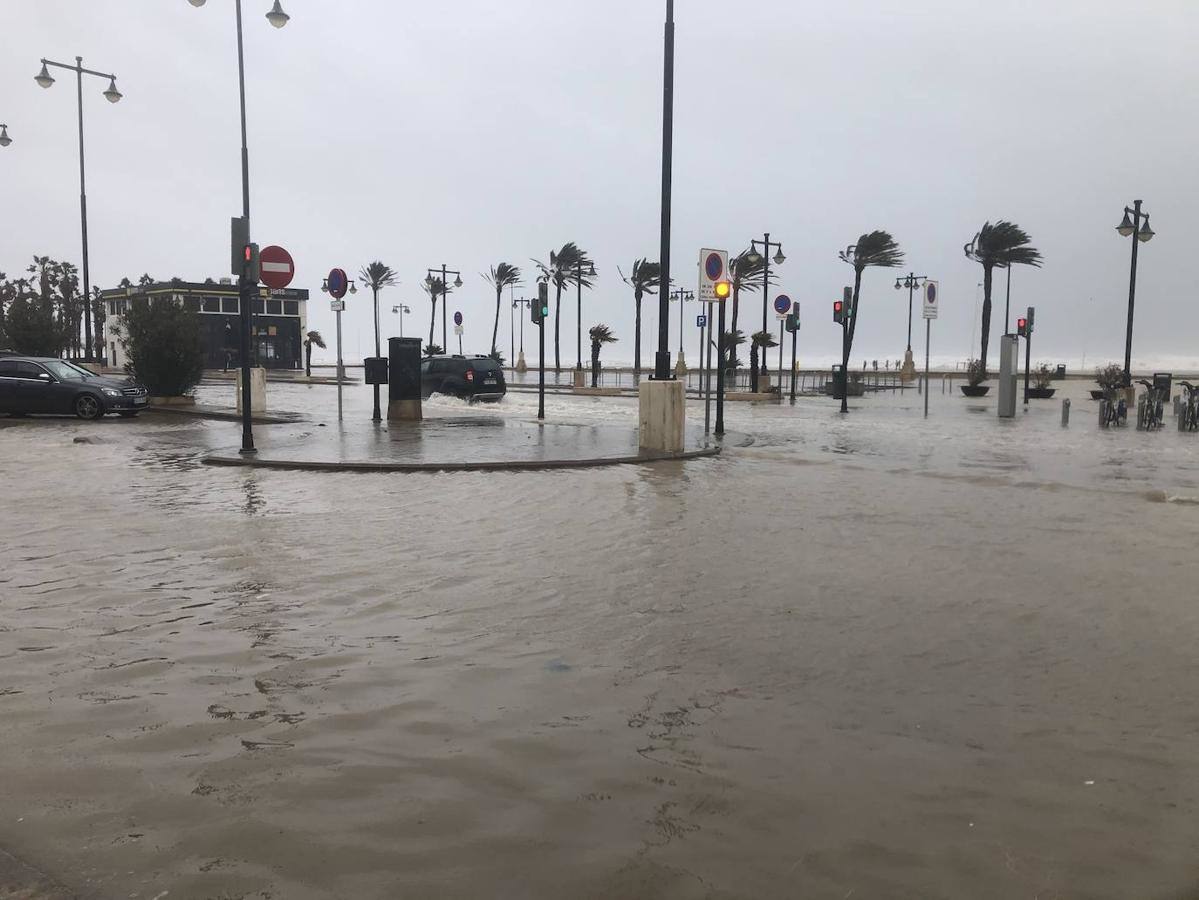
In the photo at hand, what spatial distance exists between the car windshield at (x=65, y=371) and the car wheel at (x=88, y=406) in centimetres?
66

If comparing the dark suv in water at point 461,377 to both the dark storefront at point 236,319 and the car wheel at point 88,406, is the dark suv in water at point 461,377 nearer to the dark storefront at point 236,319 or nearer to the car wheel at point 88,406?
the car wheel at point 88,406

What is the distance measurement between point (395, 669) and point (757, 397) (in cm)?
3625

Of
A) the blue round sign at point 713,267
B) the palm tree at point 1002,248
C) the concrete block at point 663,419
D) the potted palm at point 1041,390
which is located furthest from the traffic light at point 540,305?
the palm tree at point 1002,248

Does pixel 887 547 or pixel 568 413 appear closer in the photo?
pixel 887 547

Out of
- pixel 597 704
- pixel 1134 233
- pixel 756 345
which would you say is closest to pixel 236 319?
pixel 756 345

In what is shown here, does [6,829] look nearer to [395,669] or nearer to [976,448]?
[395,669]

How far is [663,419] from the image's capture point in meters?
16.2

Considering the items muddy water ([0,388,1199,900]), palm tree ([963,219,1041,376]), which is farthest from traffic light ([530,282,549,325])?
palm tree ([963,219,1041,376])

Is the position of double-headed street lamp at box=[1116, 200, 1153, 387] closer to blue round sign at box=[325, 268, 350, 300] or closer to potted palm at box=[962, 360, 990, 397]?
potted palm at box=[962, 360, 990, 397]

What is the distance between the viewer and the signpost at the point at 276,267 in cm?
1686

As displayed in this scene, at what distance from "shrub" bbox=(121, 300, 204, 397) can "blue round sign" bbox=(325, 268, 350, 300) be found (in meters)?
7.73

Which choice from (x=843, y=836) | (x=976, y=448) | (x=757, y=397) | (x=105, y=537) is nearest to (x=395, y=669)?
(x=843, y=836)

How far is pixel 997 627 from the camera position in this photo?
242 inches

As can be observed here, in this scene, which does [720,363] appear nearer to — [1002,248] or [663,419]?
[663,419]
